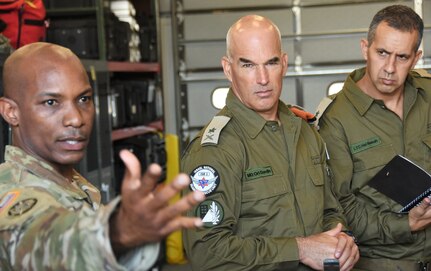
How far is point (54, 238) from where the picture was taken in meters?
1.35

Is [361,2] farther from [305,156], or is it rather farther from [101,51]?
[305,156]

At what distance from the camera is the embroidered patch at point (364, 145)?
328cm

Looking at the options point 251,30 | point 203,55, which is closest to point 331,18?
point 203,55

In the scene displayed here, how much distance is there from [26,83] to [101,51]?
3827 mm

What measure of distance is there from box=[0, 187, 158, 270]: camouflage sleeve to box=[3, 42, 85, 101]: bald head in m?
0.34

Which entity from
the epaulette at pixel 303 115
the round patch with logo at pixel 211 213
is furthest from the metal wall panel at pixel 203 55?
the round patch with logo at pixel 211 213

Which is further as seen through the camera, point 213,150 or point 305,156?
point 305,156

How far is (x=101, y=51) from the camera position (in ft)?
18.2

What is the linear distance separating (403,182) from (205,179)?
97 cm

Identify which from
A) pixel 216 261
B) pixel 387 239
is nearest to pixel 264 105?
pixel 216 261

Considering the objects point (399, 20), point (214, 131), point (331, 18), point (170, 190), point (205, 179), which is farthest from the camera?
point (331, 18)

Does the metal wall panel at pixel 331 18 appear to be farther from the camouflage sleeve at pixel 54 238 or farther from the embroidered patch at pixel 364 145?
the camouflage sleeve at pixel 54 238

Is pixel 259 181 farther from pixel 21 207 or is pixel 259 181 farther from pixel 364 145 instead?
pixel 21 207

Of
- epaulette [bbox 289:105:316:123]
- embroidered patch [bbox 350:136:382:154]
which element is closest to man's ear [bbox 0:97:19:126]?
epaulette [bbox 289:105:316:123]
